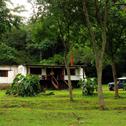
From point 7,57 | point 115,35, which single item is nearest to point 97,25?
point 115,35

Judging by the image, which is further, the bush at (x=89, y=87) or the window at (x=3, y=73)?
the window at (x=3, y=73)

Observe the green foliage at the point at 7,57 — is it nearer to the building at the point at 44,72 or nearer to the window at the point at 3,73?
the window at the point at 3,73

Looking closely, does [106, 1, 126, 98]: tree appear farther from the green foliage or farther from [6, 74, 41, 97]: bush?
the green foliage

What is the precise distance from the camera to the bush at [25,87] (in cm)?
3922

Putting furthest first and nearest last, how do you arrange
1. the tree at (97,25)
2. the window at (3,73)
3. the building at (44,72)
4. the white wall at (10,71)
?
the window at (3,73) → the white wall at (10,71) → the building at (44,72) → the tree at (97,25)

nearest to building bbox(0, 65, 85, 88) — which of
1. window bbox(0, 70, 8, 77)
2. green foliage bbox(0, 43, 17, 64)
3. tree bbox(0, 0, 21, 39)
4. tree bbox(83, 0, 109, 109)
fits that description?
window bbox(0, 70, 8, 77)

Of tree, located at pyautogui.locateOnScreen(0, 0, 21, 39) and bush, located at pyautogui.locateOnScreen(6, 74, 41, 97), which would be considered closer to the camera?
tree, located at pyautogui.locateOnScreen(0, 0, 21, 39)

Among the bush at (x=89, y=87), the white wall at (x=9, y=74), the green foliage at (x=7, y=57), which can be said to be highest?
the green foliage at (x=7, y=57)

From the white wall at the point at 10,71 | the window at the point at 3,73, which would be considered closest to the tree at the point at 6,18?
the white wall at the point at 10,71

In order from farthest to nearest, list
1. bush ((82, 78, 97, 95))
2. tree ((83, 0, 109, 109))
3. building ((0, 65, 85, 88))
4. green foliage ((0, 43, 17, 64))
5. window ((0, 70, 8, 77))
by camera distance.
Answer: green foliage ((0, 43, 17, 64)) → window ((0, 70, 8, 77)) → building ((0, 65, 85, 88)) → bush ((82, 78, 97, 95)) → tree ((83, 0, 109, 109))

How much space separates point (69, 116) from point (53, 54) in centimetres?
5698

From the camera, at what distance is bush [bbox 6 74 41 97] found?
3922cm

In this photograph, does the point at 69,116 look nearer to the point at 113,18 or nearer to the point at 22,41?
the point at 113,18

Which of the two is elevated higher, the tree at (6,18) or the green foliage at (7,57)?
the green foliage at (7,57)
